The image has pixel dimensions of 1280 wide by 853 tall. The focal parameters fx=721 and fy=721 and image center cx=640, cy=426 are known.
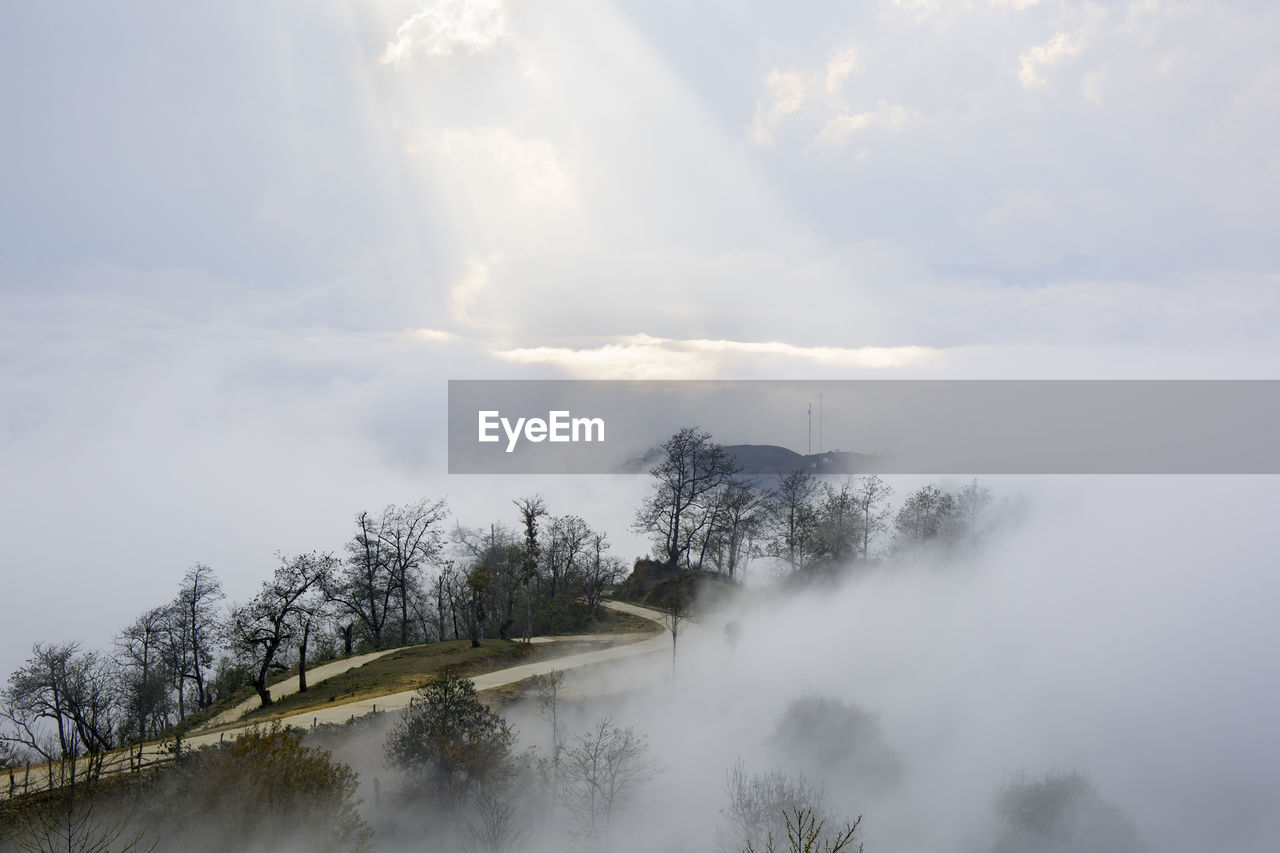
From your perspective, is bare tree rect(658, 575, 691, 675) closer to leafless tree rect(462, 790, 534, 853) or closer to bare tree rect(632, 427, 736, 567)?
bare tree rect(632, 427, 736, 567)

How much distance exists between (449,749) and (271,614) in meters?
18.0

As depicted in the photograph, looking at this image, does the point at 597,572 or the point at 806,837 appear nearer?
the point at 806,837

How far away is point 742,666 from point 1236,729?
148 feet

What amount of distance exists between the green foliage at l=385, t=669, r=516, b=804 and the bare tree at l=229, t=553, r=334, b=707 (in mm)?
13430

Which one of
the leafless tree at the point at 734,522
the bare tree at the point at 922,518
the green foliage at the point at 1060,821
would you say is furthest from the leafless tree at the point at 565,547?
the green foliage at the point at 1060,821

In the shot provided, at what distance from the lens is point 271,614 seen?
1625 inches

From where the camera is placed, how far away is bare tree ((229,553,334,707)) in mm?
39875

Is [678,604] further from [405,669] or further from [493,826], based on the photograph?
[493,826]

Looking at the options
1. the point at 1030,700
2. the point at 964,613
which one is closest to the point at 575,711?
the point at 1030,700

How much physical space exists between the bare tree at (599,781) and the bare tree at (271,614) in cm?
1750

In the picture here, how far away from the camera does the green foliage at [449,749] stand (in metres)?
29.7

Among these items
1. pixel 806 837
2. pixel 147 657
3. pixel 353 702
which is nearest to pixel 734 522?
pixel 806 837

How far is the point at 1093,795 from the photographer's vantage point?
4088cm

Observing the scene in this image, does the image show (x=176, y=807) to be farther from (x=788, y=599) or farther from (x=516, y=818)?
(x=788, y=599)
